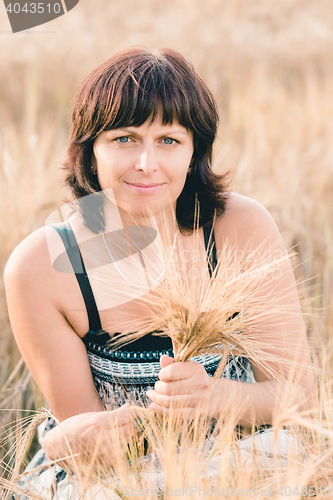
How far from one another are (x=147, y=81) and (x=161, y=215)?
0.36 metres

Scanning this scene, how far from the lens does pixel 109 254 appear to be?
1.29 metres

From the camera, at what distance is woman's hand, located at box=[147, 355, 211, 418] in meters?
0.79

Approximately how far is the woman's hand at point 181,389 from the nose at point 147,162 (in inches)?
18.9

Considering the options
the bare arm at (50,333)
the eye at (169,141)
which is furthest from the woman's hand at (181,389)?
the eye at (169,141)

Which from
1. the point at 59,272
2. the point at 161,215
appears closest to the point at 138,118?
the point at 161,215

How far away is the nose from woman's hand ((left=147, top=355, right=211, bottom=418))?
48 cm

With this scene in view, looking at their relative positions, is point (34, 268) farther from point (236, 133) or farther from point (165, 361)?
point (236, 133)

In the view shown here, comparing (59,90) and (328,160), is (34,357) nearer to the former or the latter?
(328,160)

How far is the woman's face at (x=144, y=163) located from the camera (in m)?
1.14

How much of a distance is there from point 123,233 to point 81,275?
171 millimetres

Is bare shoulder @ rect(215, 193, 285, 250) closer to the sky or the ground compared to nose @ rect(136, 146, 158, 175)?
closer to the ground

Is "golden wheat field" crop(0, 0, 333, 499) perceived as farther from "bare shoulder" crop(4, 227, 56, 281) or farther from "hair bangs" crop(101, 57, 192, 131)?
"bare shoulder" crop(4, 227, 56, 281)

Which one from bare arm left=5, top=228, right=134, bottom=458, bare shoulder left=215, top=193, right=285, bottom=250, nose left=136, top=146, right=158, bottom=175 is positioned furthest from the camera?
bare shoulder left=215, top=193, right=285, bottom=250

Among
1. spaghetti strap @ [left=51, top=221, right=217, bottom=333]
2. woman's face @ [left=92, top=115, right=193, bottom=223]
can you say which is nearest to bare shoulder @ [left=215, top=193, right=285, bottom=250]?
spaghetti strap @ [left=51, top=221, right=217, bottom=333]
